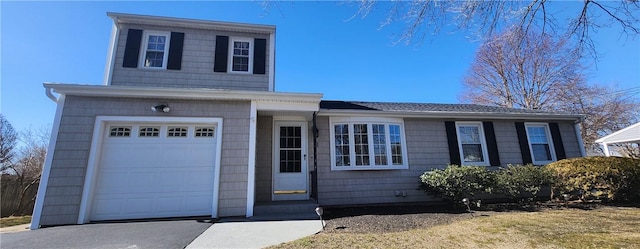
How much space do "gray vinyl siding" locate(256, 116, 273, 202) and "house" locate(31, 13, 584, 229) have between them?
0.09 ft

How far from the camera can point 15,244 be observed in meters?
3.62

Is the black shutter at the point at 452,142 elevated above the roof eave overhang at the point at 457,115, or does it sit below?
below

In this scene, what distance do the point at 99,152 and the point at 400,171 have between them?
7245mm

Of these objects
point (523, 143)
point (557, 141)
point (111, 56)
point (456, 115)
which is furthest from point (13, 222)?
point (557, 141)

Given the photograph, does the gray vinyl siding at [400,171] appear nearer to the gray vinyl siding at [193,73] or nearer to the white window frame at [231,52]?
the gray vinyl siding at [193,73]

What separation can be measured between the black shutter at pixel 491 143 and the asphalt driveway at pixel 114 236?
798 cm

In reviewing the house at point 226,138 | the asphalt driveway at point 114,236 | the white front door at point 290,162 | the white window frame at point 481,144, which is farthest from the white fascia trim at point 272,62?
the white window frame at point 481,144

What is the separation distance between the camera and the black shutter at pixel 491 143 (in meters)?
7.71

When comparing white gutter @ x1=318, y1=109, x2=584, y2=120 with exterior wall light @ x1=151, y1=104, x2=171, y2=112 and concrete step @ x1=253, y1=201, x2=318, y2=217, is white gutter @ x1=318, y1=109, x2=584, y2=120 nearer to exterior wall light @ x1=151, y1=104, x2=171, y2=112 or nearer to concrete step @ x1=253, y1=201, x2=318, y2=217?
concrete step @ x1=253, y1=201, x2=318, y2=217

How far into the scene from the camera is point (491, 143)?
7.84m

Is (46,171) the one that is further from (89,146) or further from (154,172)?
(154,172)

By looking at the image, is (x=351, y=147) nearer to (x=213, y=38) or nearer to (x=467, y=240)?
(x=467, y=240)

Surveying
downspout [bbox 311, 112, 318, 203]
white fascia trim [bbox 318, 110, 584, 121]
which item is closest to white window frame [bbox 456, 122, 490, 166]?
white fascia trim [bbox 318, 110, 584, 121]

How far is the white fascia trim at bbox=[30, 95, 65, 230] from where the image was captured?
4.70 meters
